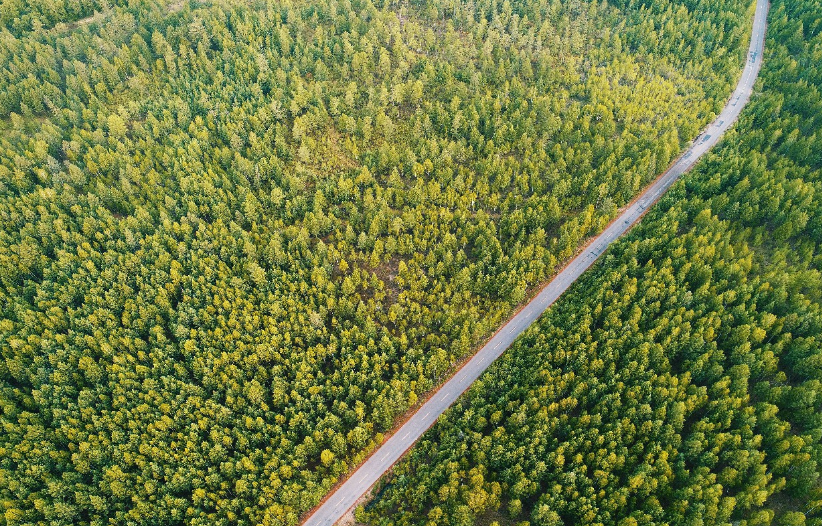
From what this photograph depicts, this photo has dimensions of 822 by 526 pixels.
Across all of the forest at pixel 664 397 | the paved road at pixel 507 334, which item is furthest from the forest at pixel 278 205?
the forest at pixel 664 397

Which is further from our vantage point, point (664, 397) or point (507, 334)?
point (507, 334)

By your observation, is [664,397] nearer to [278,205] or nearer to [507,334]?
[507,334]

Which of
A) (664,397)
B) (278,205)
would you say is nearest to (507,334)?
(664,397)

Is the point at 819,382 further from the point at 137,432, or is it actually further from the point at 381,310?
the point at 137,432

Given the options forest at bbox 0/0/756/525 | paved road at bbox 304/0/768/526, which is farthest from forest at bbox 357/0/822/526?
forest at bbox 0/0/756/525

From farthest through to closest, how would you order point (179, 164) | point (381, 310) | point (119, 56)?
1. point (119, 56)
2. point (179, 164)
3. point (381, 310)

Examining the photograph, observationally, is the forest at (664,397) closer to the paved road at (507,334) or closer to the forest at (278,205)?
the paved road at (507,334)

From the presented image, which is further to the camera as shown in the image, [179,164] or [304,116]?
[304,116]

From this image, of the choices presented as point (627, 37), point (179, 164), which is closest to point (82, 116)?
point (179, 164)

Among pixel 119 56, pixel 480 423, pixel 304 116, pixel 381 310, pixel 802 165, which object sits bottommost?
pixel 480 423
